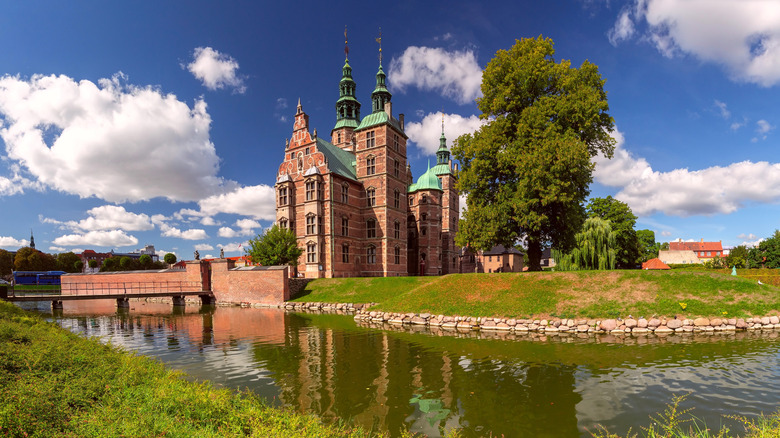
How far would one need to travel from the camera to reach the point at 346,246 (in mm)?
43531

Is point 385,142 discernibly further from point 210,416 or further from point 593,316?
point 210,416

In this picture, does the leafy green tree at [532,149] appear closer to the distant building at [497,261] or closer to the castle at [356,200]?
the castle at [356,200]

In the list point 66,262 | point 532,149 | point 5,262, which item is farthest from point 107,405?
point 66,262

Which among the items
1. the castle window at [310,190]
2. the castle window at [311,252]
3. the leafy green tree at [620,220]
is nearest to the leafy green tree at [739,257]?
the leafy green tree at [620,220]

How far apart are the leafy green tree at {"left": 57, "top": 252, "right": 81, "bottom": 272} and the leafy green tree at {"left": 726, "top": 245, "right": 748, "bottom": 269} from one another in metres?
143

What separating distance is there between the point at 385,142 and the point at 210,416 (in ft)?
137

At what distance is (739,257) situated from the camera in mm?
66625

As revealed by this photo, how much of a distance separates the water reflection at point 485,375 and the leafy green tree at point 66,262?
88.3 meters

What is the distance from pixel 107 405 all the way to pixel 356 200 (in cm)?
4041

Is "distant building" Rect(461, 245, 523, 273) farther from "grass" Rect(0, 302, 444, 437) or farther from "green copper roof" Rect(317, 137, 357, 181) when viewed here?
"grass" Rect(0, 302, 444, 437)

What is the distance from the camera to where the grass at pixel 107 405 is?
16.3ft

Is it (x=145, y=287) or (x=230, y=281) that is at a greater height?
(x=230, y=281)

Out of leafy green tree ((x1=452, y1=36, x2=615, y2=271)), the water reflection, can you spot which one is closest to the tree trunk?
leafy green tree ((x1=452, y1=36, x2=615, y2=271))

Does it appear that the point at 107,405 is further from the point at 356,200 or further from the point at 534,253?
the point at 356,200
